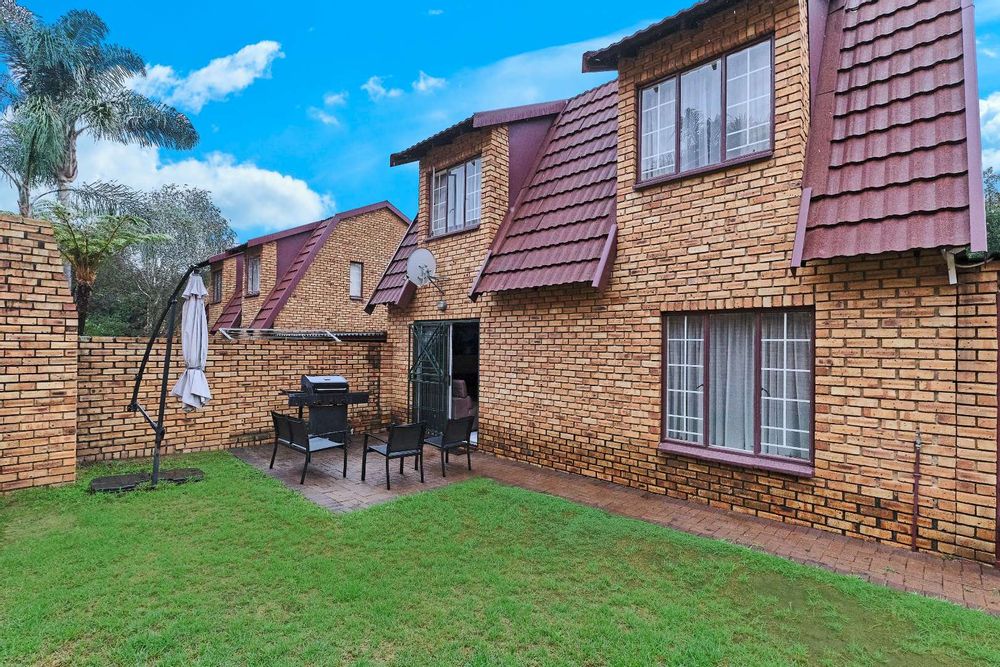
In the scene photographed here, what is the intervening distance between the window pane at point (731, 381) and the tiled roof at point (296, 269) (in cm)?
1330

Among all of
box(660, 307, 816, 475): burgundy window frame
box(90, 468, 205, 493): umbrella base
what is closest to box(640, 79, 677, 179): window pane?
box(660, 307, 816, 475): burgundy window frame

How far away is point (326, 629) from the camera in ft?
11.0

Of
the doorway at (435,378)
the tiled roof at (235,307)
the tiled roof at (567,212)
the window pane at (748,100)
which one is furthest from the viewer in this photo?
the tiled roof at (235,307)

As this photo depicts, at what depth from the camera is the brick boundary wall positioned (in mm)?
7441

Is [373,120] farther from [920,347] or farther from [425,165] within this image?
[920,347]

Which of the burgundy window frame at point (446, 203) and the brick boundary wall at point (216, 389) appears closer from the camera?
the brick boundary wall at point (216, 389)

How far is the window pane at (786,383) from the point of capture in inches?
207

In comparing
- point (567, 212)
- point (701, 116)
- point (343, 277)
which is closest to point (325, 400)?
point (567, 212)

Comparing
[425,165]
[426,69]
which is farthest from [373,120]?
[425,165]

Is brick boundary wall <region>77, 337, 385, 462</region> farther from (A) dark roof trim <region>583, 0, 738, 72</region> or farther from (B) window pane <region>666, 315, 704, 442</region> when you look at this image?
(A) dark roof trim <region>583, 0, 738, 72</region>

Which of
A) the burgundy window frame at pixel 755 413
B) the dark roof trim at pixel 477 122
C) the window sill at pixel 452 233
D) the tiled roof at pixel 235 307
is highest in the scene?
the dark roof trim at pixel 477 122

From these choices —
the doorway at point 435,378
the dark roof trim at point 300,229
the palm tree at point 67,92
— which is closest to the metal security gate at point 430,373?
the doorway at point 435,378

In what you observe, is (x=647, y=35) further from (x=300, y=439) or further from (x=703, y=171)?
(x=300, y=439)

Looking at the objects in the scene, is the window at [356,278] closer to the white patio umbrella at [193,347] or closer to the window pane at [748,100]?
the white patio umbrella at [193,347]
